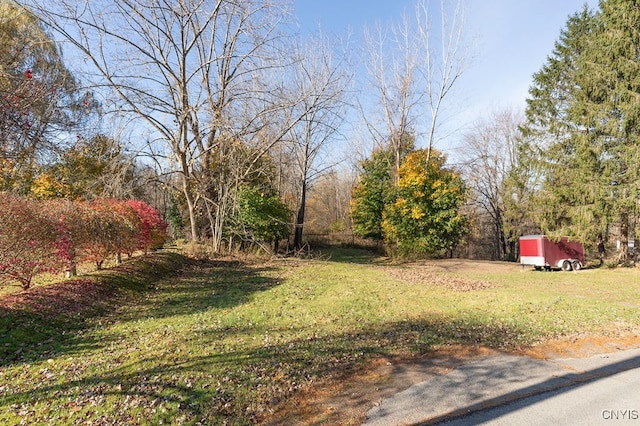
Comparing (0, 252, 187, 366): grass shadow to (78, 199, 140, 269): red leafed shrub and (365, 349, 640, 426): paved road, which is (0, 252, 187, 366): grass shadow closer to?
(78, 199, 140, 269): red leafed shrub

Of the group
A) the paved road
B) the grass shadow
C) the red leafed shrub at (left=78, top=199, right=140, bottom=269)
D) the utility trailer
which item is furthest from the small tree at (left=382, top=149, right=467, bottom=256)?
the paved road

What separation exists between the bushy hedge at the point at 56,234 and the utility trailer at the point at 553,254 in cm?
1778

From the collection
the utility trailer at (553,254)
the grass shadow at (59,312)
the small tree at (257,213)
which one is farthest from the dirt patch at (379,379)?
the small tree at (257,213)

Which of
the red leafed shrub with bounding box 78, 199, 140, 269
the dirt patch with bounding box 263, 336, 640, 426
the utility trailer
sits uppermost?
the red leafed shrub with bounding box 78, 199, 140, 269

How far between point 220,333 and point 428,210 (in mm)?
17298

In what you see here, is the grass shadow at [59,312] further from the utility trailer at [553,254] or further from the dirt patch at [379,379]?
the utility trailer at [553,254]

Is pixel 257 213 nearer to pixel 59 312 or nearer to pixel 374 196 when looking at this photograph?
pixel 374 196

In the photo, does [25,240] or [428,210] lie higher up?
[428,210]

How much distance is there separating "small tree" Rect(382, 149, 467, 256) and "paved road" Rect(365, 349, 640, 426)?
1617cm

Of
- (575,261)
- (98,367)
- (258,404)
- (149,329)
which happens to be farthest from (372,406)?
(575,261)

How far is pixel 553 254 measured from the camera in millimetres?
16688

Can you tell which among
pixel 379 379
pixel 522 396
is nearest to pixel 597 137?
pixel 522 396

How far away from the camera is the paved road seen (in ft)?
10.5

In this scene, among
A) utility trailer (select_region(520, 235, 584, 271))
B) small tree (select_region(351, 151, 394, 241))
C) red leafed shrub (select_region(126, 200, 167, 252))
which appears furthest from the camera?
small tree (select_region(351, 151, 394, 241))
